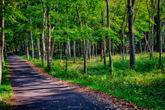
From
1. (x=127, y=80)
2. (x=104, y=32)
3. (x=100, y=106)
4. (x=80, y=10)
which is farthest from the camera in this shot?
(x=80, y=10)

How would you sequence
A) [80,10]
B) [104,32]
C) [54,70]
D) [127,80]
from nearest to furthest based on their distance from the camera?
[127,80]
[104,32]
[80,10]
[54,70]

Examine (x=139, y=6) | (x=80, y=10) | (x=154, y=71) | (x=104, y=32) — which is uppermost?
(x=139, y=6)

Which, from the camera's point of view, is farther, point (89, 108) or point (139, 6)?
point (139, 6)

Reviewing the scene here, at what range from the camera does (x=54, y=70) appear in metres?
14.5

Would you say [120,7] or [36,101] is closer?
[36,101]

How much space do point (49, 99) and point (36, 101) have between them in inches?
26.0

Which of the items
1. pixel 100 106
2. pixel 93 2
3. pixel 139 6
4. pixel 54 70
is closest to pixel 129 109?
pixel 100 106

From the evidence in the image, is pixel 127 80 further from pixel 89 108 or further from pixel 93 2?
pixel 93 2

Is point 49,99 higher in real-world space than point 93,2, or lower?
lower

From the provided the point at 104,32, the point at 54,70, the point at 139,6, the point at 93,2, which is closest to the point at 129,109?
the point at 104,32

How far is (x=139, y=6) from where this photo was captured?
56.5ft

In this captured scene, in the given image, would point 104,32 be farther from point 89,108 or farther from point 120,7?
point 120,7

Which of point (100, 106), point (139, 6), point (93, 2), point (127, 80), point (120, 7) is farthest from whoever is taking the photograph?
point (120, 7)

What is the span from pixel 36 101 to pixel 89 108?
286 centimetres
